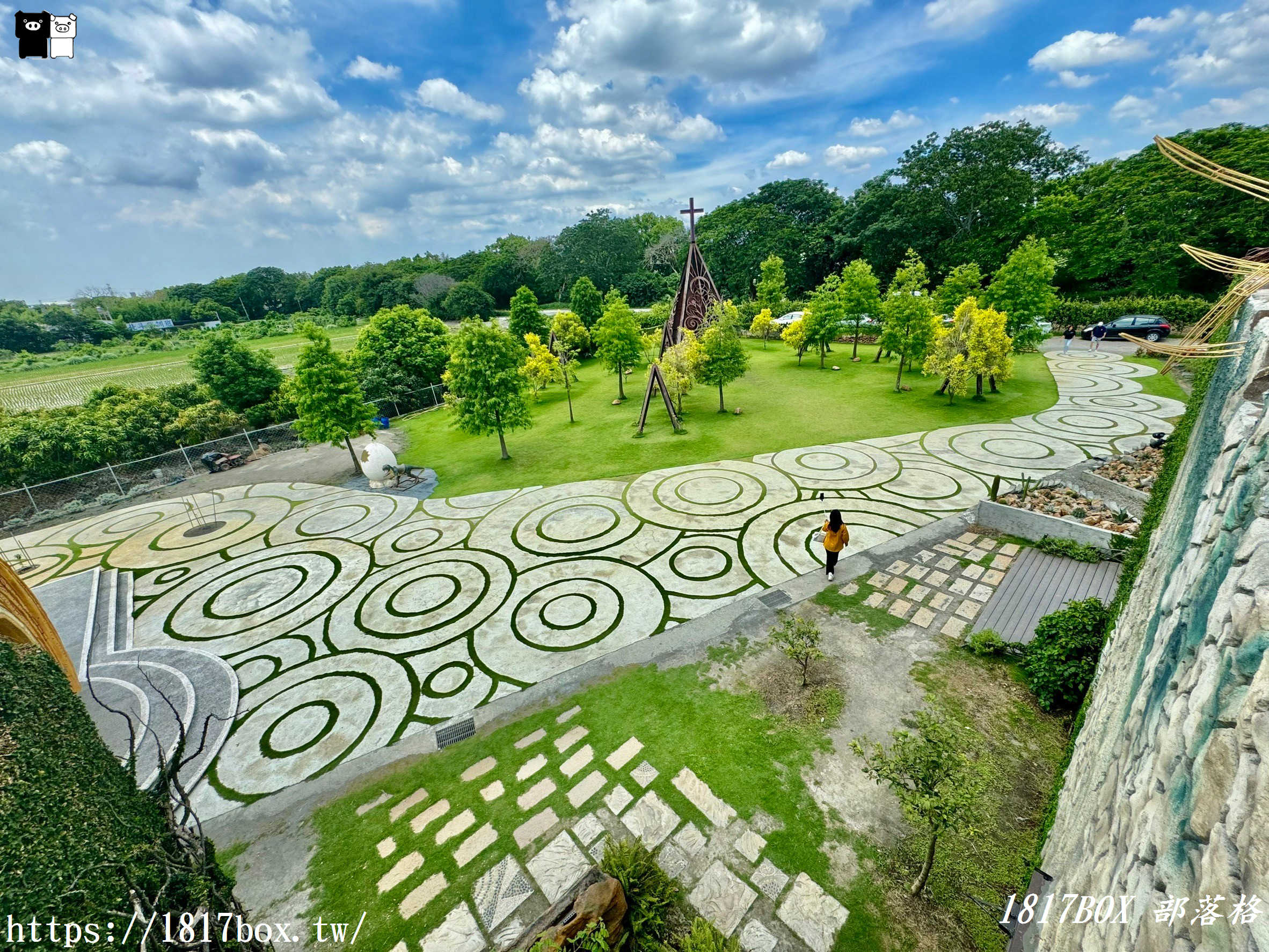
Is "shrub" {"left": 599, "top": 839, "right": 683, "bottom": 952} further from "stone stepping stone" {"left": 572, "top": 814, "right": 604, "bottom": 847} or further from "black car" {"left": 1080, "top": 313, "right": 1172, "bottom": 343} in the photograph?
"black car" {"left": 1080, "top": 313, "right": 1172, "bottom": 343}

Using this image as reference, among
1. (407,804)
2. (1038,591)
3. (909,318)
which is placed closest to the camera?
(407,804)

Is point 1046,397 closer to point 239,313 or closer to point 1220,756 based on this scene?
point 1220,756

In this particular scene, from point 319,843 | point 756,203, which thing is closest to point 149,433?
point 319,843

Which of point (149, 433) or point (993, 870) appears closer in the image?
point (993, 870)

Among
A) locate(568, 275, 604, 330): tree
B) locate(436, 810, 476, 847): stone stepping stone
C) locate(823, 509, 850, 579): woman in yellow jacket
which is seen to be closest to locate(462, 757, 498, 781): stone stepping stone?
locate(436, 810, 476, 847): stone stepping stone

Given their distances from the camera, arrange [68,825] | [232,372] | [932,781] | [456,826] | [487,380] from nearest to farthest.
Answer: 1. [68,825]
2. [932,781]
3. [456,826]
4. [487,380]
5. [232,372]

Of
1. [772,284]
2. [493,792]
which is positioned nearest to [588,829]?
[493,792]

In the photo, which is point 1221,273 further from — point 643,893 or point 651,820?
point 651,820
